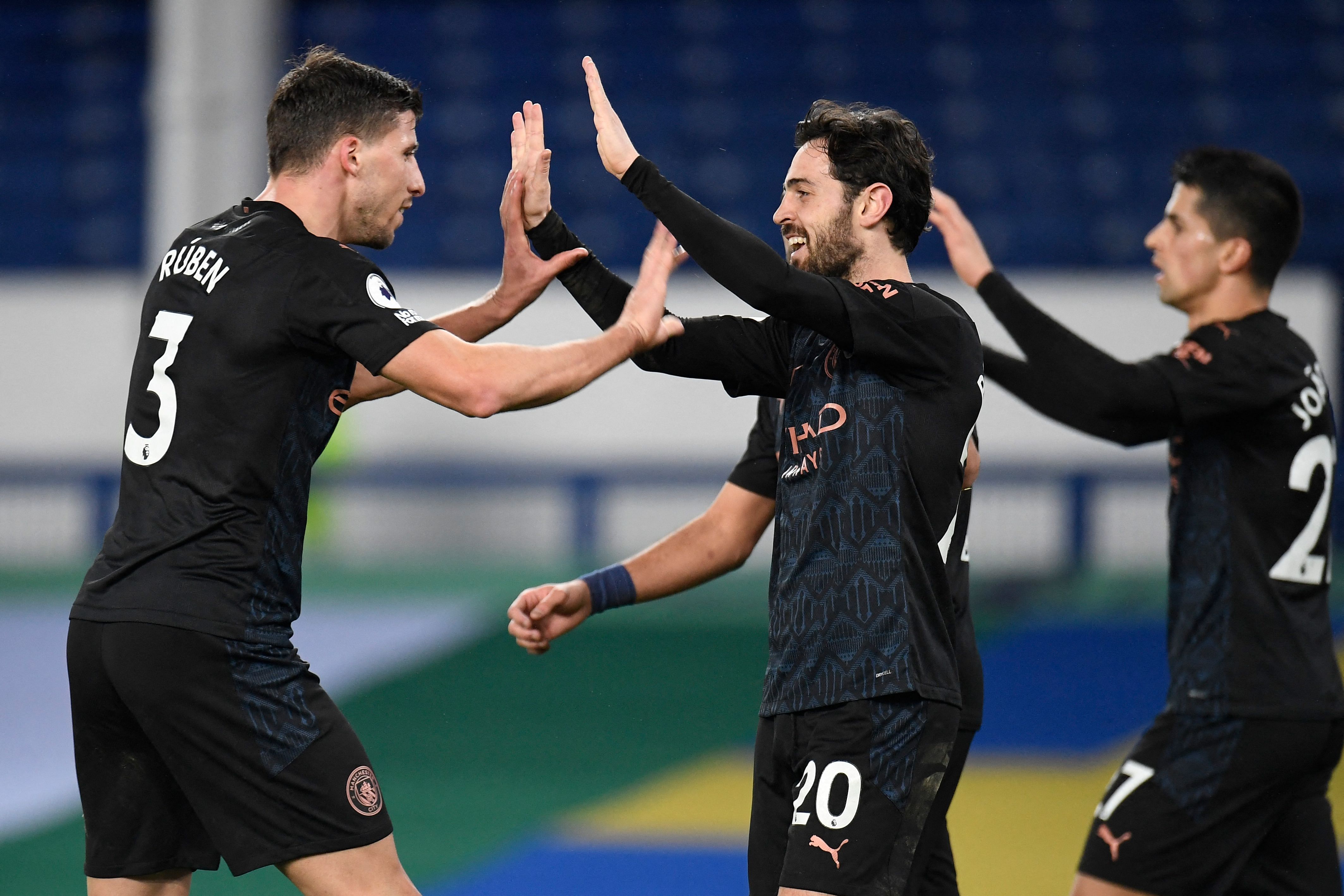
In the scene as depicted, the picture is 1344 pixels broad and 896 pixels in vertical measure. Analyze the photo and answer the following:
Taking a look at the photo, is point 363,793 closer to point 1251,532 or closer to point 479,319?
point 479,319

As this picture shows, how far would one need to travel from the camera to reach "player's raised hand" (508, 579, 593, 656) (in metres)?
4.09

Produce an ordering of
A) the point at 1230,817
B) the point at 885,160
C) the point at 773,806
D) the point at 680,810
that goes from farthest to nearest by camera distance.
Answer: the point at 680,810 → the point at 1230,817 → the point at 885,160 → the point at 773,806

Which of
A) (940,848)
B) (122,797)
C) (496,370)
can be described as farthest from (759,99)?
(122,797)

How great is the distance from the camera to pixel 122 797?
362cm

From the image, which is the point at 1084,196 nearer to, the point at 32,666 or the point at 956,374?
the point at 32,666

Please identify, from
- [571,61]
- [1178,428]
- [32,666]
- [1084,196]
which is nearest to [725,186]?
[571,61]

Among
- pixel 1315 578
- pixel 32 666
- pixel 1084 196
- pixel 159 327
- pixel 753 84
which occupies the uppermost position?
pixel 753 84

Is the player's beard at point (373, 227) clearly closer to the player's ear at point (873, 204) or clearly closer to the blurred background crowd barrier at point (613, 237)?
the player's ear at point (873, 204)

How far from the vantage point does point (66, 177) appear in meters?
16.4

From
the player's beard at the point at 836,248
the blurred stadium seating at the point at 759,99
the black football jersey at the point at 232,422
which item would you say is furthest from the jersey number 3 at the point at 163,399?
the blurred stadium seating at the point at 759,99

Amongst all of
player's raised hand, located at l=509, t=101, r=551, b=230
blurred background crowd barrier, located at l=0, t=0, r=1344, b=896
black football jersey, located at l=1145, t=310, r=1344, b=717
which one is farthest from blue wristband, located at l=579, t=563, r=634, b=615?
blurred background crowd barrier, located at l=0, t=0, r=1344, b=896

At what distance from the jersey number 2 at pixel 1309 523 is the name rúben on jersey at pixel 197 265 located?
2827mm

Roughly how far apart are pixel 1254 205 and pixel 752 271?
1.85 metres

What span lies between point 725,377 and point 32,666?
7.73 metres
